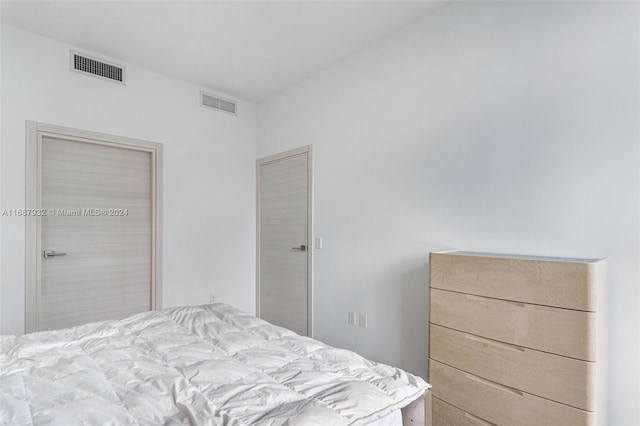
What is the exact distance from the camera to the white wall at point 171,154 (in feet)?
8.09

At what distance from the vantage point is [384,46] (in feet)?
8.59

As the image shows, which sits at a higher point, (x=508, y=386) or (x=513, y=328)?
(x=513, y=328)

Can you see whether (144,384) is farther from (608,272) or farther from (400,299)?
(608,272)

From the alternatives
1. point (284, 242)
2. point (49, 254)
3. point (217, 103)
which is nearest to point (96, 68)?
point (217, 103)

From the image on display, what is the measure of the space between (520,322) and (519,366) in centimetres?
20

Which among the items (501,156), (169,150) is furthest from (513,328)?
(169,150)

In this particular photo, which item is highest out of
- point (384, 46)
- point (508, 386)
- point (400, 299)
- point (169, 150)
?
point (384, 46)

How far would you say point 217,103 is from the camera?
3.67 metres

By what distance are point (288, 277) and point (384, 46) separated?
2.35 meters

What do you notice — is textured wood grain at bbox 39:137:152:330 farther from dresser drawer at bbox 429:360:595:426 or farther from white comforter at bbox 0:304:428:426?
dresser drawer at bbox 429:360:595:426

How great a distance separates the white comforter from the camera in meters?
0.92

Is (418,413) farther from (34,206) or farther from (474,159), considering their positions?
(34,206)

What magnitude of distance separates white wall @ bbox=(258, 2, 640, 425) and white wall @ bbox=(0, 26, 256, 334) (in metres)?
1.09

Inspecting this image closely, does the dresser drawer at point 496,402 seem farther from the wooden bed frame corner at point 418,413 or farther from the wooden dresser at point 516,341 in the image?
the wooden bed frame corner at point 418,413
